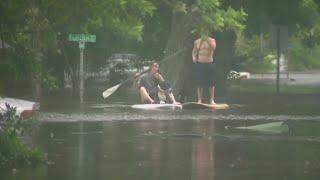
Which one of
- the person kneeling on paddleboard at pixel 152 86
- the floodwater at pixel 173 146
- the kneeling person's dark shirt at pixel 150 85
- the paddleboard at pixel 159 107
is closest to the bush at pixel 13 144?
the floodwater at pixel 173 146

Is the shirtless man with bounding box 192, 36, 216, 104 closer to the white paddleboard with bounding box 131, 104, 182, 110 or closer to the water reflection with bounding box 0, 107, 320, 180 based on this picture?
the white paddleboard with bounding box 131, 104, 182, 110

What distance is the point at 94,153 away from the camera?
14.6 meters

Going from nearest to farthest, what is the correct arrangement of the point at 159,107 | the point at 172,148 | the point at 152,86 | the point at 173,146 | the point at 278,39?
the point at 172,148 → the point at 173,146 → the point at 159,107 → the point at 152,86 → the point at 278,39

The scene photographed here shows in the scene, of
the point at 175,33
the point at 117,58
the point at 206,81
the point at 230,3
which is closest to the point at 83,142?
the point at 206,81

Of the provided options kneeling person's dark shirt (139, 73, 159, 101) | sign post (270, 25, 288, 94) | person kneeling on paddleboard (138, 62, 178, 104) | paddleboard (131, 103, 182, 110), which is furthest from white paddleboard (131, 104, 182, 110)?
sign post (270, 25, 288, 94)

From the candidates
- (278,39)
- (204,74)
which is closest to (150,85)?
(204,74)

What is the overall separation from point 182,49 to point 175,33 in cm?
60

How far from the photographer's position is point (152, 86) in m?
27.0

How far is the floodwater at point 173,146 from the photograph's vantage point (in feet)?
40.7

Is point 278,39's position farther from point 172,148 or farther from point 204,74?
point 172,148

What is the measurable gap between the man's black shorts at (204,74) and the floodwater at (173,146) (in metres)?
3.41

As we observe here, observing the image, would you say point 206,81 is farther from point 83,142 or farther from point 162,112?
point 83,142

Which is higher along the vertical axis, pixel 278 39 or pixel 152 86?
pixel 278 39

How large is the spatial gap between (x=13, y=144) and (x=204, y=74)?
1548 cm
